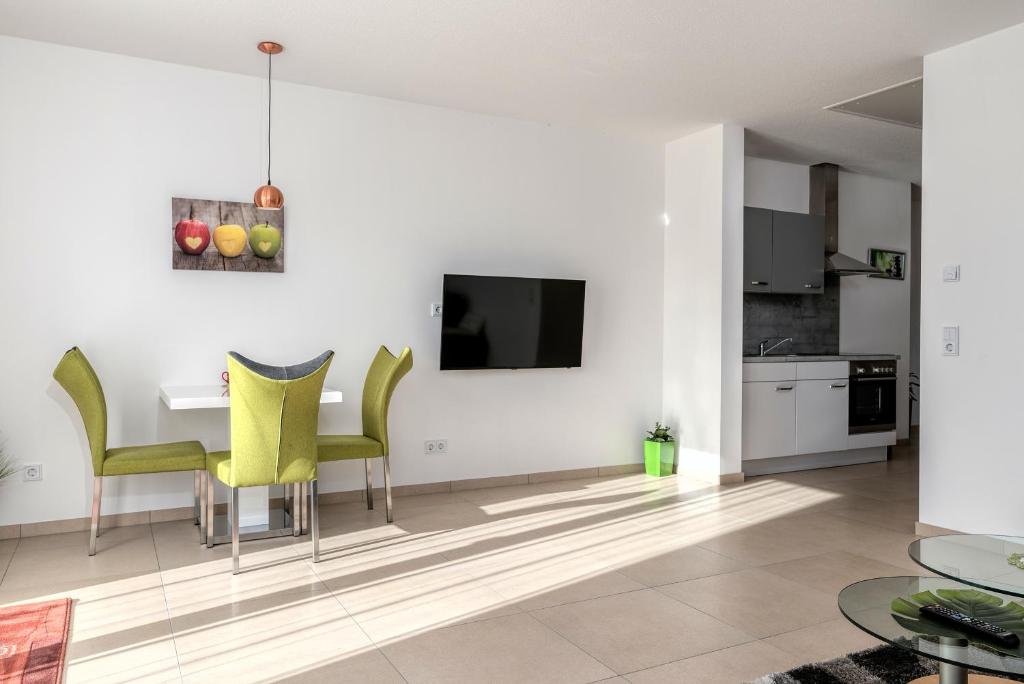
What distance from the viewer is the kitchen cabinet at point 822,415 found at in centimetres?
623

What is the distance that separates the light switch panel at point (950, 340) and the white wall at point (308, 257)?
2.44 m

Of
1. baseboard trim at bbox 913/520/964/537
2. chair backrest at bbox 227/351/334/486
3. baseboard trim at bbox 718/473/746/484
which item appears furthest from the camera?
baseboard trim at bbox 718/473/746/484

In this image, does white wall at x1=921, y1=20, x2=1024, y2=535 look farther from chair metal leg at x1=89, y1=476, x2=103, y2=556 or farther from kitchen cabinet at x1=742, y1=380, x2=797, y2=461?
chair metal leg at x1=89, y1=476, x2=103, y2=556

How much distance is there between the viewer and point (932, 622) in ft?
6.77

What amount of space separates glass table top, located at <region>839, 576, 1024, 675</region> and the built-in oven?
441 cm

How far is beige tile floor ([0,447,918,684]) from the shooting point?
2.65m

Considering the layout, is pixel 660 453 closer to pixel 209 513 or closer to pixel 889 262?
pixel 209 513

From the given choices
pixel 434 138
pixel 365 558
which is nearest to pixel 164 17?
pixel 434 138

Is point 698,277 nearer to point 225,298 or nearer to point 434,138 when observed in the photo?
point 434,138

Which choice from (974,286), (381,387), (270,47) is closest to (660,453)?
(381,387)

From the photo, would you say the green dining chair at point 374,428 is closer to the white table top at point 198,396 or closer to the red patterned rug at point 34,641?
the white table top at point 198,396

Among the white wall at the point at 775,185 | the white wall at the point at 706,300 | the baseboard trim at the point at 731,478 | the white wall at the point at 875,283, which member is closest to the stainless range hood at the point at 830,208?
the white wall at the point at 775,185

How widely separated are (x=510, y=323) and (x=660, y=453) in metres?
1.67

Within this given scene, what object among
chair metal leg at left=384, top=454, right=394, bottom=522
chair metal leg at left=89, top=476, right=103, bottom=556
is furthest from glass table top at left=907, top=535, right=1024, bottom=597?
chair metal leg at left=89, top=476, right=103, bottom=556
